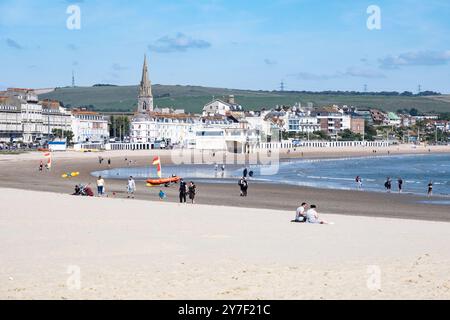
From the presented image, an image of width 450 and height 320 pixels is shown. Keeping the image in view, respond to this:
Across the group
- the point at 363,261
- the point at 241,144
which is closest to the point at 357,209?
the point at 363,261

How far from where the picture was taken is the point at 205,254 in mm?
15406

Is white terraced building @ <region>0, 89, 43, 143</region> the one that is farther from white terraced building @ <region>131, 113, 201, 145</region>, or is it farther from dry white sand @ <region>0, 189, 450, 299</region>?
dry white sand @ <region>0, 189, 450, 299</region>

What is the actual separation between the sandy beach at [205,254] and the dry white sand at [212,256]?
2 centimetres

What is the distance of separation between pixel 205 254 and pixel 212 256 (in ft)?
0.83

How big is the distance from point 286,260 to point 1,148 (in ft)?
316

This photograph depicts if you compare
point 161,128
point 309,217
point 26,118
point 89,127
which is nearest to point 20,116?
point 26,118

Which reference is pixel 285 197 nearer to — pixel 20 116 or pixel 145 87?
pixel 20 116

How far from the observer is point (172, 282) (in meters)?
12.4

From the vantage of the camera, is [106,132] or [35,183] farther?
[106,132]

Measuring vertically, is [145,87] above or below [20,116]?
above

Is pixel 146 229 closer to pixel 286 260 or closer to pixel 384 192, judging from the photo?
pixel 286 260

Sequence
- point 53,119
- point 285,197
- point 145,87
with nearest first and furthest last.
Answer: point 285,197 < point 53,119 < point 145,87

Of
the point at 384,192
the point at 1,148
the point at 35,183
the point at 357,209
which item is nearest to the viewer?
the point at 357,209
